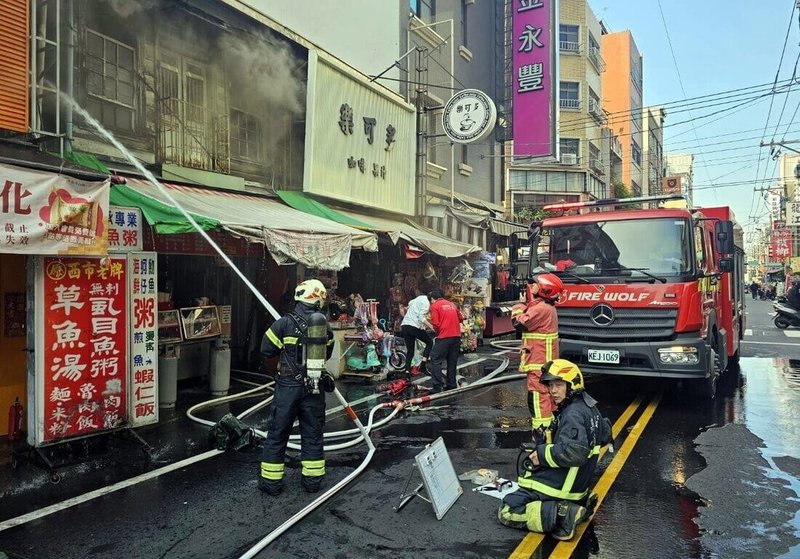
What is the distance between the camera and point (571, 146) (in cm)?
3769

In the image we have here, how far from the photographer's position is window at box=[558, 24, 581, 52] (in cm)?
3725

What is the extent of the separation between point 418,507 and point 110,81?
7.42 metres

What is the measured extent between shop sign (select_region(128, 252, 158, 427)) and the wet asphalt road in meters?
0.48

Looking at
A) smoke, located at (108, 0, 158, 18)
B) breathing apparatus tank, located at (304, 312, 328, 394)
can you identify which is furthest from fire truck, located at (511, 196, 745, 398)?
smoke, located at (108, 0, 158, 18)

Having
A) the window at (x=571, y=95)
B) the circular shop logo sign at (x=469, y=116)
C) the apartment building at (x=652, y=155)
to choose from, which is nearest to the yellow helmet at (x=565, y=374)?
the circular shop logo sign at (x=469, y=116)

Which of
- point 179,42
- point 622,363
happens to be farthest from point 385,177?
point 622,363

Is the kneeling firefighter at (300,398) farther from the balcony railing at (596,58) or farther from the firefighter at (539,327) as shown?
the balcony railing at (596,58)

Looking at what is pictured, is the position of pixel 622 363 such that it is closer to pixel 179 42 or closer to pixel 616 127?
pixel 179 42

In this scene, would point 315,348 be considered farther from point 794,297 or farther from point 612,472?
point 794,297

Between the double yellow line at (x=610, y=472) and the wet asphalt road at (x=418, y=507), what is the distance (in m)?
0.07

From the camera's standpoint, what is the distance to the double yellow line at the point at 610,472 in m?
3.77

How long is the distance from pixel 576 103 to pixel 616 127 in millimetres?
13485

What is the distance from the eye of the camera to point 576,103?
3716 centimetres

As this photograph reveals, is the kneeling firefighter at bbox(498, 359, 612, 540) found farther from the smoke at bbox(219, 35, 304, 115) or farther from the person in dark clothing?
the person in dark clothing
